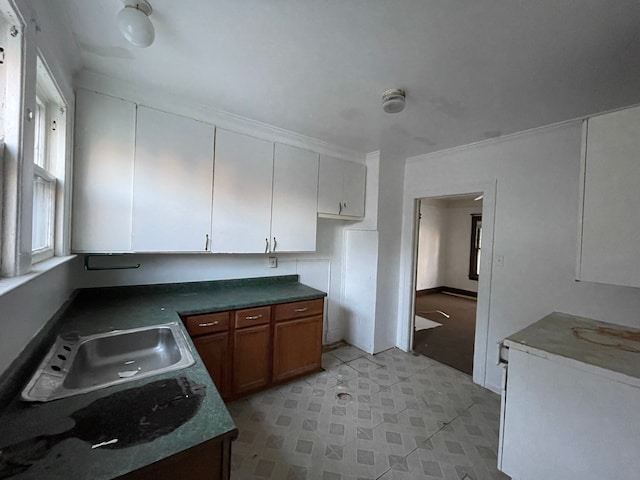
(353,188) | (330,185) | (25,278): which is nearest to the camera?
(25,278)

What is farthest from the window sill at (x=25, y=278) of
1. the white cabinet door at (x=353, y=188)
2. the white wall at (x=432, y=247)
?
the white wall at (x=432, y=247)

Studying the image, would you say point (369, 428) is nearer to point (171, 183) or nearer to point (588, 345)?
point (588, 345)

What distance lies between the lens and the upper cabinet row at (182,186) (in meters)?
1.76

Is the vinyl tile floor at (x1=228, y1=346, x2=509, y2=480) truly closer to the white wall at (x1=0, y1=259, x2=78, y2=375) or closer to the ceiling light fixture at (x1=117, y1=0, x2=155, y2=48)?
the white wall at (x1=0, y1=259, x2=78, y2=375)

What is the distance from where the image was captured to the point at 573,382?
1338 millimetres

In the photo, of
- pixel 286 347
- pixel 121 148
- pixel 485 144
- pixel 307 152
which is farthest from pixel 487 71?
pixel 286 347

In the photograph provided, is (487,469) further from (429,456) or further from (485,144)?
(485,144)

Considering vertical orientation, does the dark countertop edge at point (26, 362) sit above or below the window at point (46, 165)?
below

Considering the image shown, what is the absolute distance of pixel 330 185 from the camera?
2912 millimetres

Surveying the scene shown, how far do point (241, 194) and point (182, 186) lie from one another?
47cm

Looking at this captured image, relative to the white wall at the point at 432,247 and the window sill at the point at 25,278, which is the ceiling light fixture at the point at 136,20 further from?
the white wall at the point at 432,247

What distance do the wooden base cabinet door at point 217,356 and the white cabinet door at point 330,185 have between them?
156 cm

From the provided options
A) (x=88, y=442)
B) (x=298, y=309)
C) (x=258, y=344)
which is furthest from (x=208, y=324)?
(x=88, y=442)

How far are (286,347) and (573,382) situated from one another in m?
1.97
